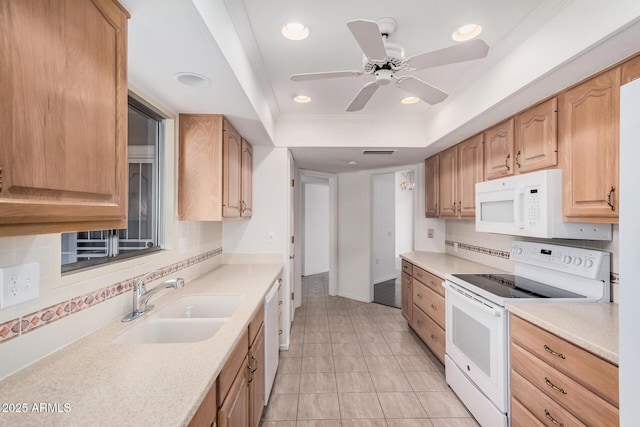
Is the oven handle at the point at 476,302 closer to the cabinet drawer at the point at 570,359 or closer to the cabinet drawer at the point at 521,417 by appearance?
the cabinet drawer at the point at 570,359

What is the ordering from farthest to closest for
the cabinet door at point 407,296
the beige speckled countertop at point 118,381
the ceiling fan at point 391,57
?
the cabinet door at point 407,296 < the ceiling fan at point 391,57 < the beige speckled countertop at point 118,381

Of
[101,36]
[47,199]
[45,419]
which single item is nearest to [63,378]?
[45,419]

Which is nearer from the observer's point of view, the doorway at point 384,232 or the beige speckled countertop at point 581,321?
the beige speckled countertop at point 581,321

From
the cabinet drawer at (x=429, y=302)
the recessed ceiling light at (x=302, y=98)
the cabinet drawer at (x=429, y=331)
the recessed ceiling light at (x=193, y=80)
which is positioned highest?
the recessed ceiling light at (x=302, y=98)

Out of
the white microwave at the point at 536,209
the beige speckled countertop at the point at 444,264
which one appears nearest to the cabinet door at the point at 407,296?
the beige speckled countertop at the point at 444,264

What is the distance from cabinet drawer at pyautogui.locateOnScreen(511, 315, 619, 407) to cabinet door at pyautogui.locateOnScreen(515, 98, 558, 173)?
1.04 meters

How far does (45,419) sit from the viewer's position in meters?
0.73

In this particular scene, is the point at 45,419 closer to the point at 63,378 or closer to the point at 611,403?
the point at 63,378

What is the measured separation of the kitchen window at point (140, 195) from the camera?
1553mm

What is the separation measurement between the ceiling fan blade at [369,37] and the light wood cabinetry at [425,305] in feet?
6.60

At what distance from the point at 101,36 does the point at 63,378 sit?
1081mm

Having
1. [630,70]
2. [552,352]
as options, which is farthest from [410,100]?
[552,352]

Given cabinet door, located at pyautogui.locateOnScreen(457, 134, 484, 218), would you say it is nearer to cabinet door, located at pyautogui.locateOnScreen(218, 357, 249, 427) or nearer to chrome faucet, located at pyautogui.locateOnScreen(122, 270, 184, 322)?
cabinet door, located at pyautogui.locateOnScreen(218, 357, 249, 427)

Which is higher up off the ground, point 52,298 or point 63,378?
point 52,298
